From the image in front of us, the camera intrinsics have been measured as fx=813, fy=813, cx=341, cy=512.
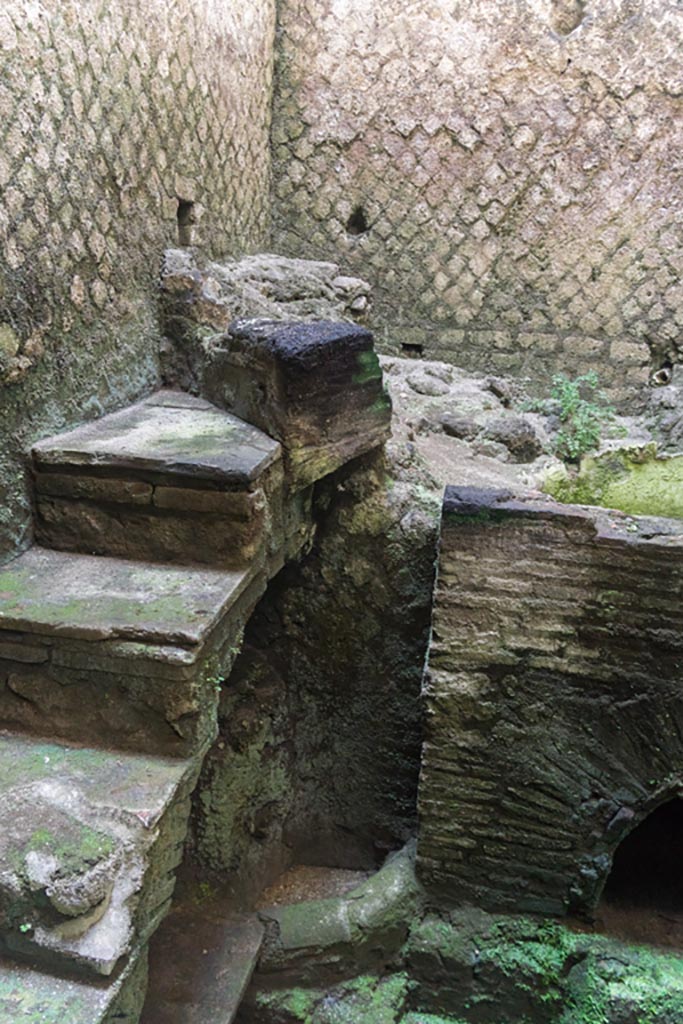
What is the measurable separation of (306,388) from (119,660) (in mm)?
1237

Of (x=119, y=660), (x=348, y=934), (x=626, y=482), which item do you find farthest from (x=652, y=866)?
(x=119, y=660)

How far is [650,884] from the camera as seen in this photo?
3.45 meters

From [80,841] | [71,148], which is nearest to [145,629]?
[80,841]

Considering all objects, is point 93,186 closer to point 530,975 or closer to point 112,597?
point 112,597

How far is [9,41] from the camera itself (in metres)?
2.39

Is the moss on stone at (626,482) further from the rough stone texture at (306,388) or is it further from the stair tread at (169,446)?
the stair tread at (169,446)

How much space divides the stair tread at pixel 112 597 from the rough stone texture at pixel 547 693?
33.6 inches

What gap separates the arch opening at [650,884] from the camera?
3176mm

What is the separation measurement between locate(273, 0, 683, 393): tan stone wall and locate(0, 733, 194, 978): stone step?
3.95 meters

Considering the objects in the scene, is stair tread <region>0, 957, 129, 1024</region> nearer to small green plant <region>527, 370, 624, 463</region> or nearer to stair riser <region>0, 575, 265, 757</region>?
stair riser <region>0, 575, 265, 757</region>

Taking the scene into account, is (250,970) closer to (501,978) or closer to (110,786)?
(501,978)

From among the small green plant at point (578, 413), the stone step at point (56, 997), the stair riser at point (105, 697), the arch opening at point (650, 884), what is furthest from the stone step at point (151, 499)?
the small green plant at point (578, 413)

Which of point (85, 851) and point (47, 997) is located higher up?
point (85, 851)

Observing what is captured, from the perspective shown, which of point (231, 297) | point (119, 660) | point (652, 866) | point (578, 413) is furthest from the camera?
point (578, 413)
